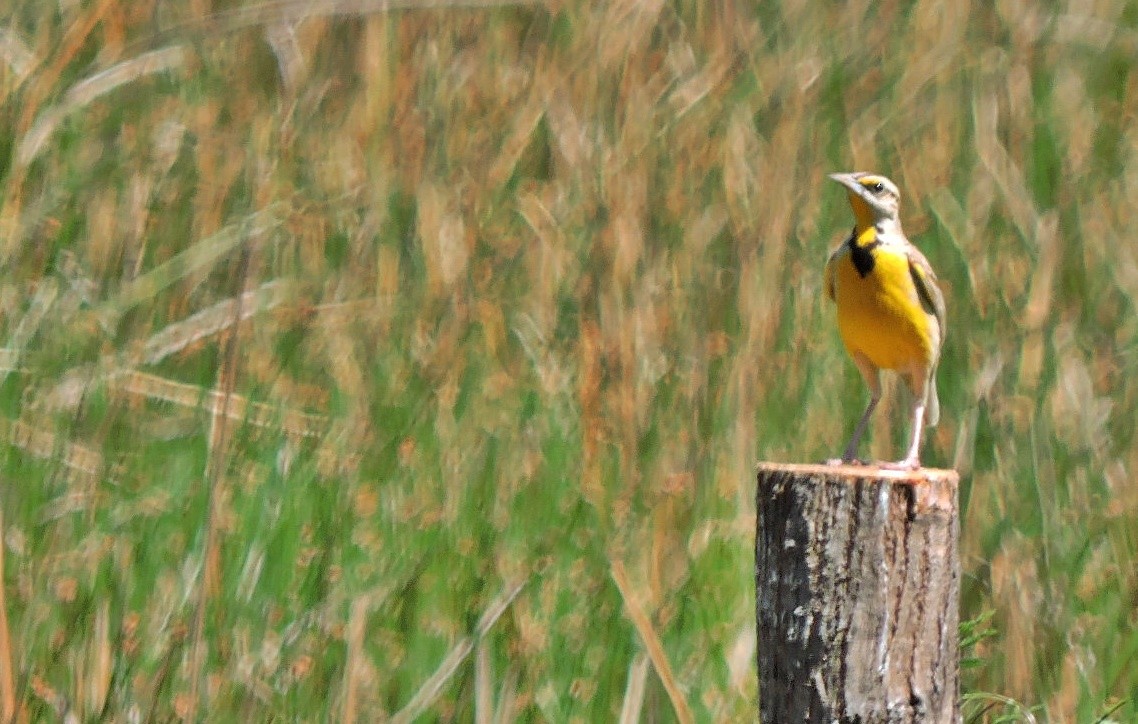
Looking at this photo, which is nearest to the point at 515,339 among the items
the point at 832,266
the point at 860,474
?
the point at 832,266

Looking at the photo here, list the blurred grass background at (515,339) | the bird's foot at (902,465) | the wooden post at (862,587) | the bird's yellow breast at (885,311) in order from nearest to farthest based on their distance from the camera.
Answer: the wooden post at (862,587) → the bird's foot at (902,465) → the bird's yellow breast at (885,311) → the blurred grass background at (515,339)

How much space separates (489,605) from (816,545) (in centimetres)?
100

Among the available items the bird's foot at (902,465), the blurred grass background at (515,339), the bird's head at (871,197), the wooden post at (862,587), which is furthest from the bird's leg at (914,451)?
the blurred grass background at (515,339)

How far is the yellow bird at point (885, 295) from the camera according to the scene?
2.08 meters

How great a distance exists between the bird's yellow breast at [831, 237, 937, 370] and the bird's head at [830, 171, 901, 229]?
0.07 metres

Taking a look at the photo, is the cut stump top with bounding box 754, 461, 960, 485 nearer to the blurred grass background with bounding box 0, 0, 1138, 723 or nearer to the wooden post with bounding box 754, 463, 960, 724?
the wooden post with bounding box 754, 463, 960, 724

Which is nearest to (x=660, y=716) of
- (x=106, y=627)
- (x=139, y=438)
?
(x=106, y=627)

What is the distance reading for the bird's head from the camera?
2.17 meters

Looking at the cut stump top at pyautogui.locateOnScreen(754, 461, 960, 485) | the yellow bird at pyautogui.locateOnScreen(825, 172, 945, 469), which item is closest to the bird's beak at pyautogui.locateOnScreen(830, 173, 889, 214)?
the yellow bird at pyautogui.locateOnScreen(825, 172, 945, 469)

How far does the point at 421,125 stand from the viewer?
11.7ft

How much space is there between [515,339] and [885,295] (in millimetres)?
1238

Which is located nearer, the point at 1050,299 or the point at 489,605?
the point at 489,605

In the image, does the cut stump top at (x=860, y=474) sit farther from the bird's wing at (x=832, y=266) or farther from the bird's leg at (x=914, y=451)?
the bird's wing at (x=832, y=266)

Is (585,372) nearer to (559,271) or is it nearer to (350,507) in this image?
(559,271)
